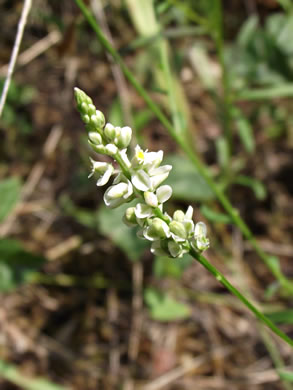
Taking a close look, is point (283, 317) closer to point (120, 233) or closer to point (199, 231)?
point (199, 231)

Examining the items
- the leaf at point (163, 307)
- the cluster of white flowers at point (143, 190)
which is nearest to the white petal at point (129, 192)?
the cluster of white flowers at point (143, 190)

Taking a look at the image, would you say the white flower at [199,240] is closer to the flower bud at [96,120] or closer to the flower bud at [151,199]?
the flower bud at [151,199]

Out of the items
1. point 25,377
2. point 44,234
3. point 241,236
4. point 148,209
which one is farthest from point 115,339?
point 148,209

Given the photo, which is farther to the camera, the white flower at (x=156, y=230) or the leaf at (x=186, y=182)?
the leaf at (x=186, y=182)

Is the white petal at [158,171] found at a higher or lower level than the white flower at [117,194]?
higher

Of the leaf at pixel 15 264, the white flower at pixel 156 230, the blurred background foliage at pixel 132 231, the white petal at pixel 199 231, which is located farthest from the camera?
the blurred background foliage at pixel 132 231

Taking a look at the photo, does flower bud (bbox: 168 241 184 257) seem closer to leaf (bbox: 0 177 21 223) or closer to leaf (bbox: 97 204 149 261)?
leaf (bbox: 0 177 21 223)
